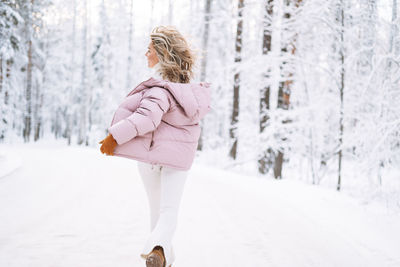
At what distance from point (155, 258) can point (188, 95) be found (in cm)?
124

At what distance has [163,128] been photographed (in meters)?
2.53

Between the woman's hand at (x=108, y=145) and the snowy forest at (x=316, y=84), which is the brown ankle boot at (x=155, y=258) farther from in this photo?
the snowy forest at (x=316, y=84)

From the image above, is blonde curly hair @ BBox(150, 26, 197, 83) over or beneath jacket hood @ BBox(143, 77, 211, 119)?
over

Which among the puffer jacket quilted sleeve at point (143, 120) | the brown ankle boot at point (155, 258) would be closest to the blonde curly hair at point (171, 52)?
the puffer jacket quilted sleeve at point (143, 120)

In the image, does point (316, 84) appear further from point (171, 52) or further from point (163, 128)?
point (163, 128)

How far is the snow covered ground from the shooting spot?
3414 mm

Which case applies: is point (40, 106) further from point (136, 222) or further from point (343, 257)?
point (343, 257)

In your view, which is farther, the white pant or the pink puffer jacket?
the white pant

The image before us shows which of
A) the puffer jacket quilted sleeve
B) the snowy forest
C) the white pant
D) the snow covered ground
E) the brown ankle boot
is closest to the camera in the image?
the puffer jacket quilted sleeve

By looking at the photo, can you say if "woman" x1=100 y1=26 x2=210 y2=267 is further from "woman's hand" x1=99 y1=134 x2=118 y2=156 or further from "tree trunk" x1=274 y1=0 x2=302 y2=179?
"tree trunk" x1=274 y1=0 x2=302 y2=179

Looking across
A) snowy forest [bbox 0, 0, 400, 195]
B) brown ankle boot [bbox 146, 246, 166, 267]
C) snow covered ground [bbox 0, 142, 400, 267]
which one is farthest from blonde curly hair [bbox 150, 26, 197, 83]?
snow covered ground [bbox 0, 142, 400, 267]

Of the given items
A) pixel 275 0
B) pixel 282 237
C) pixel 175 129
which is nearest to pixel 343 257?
pixel 282 237

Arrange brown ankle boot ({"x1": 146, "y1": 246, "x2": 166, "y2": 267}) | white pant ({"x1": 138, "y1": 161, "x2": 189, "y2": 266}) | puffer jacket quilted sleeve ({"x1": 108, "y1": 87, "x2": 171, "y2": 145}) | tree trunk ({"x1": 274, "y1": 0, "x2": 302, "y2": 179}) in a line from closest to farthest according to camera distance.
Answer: puffer jacket quilted sleeve ({"x1": 108, "y1": 87, "x2": 171, "y2": 145}) → brown ankle boot ({"x1": 146, "y1": 246, "x2": 166, "y2": 267}) → white pant ({"x1": 138, "y1": 161, "x2": 189, "y2": 266}) → tree trunk ({"x1": 274, "y1": 0, "x2": 302, "y2": 179})

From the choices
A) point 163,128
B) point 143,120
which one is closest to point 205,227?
point 163,128
